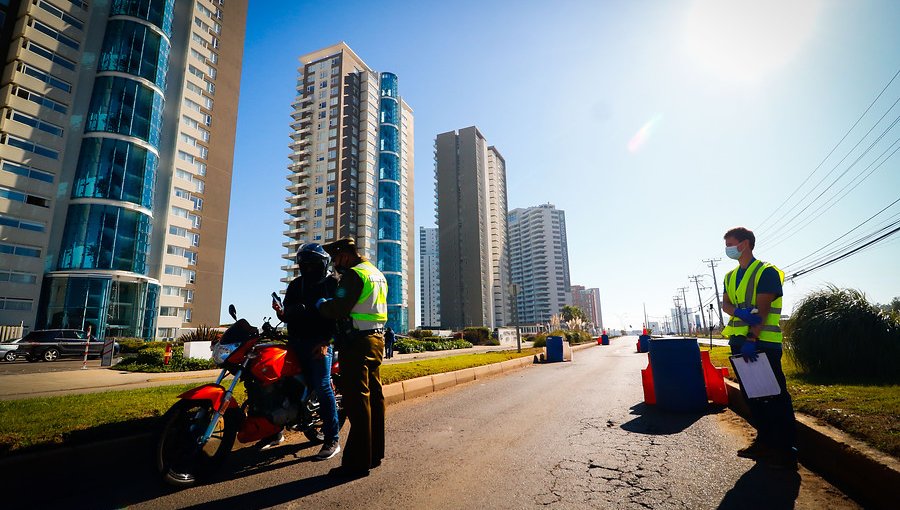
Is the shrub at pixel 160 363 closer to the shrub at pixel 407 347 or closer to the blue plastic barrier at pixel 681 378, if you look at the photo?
the blue plastic barrier at pixel 681 378

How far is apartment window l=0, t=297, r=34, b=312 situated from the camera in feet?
97.3

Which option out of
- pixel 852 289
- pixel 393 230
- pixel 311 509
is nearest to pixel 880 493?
pixel 311 509

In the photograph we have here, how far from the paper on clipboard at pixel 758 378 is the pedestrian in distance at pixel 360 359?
3293 mm

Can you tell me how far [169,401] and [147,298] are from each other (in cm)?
4094

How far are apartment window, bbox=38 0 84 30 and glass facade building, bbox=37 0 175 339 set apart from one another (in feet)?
8.35

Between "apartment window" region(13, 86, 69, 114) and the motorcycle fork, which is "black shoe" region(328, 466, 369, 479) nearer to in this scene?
the motorcycle fork

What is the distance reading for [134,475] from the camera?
3.27m

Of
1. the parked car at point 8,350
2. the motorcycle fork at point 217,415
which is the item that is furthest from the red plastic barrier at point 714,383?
the parked car at point 8,350

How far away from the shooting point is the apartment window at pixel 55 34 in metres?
34.9

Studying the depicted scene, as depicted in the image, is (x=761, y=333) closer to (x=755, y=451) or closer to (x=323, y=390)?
(x=755, y=451)

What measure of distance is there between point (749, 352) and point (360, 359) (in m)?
3.58

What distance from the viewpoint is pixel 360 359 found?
11.0 ft

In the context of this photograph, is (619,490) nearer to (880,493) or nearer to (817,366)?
(880,493)

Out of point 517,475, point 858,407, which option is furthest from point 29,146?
point 858,407
